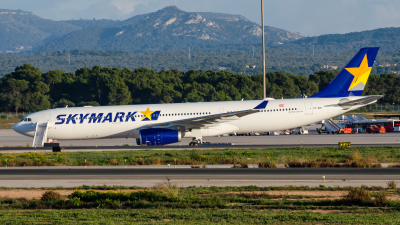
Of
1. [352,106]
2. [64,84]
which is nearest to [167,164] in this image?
[352,106]

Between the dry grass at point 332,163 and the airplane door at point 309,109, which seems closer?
the dry grass at point 332,163

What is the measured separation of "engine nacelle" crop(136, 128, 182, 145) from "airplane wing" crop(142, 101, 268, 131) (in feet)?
3.82

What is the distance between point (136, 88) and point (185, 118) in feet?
205

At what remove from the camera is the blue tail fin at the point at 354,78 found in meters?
39.7

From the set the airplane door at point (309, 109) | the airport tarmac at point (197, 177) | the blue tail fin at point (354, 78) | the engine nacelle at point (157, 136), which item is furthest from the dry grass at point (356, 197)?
the blue tail fin at point (354, 78)

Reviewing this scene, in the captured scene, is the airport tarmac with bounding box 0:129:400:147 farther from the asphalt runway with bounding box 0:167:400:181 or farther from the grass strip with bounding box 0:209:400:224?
the grass strip with bounding box 0:209:400:224

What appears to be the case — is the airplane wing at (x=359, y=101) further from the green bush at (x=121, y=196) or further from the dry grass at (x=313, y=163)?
the green bush at (x=121, y=196)

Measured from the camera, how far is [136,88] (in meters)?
98.8

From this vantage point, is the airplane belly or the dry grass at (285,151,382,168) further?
the airplane belly

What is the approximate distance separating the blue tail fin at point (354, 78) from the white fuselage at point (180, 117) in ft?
3.30

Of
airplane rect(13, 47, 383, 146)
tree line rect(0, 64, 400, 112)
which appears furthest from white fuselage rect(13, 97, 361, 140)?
tree line rect(0, 64, 400, 112)

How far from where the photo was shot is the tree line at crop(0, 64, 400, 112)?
9394 centimetres

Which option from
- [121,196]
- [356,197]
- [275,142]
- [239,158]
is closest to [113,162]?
[239,158]

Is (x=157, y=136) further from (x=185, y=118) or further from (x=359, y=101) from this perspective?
(x=359, y=101)
